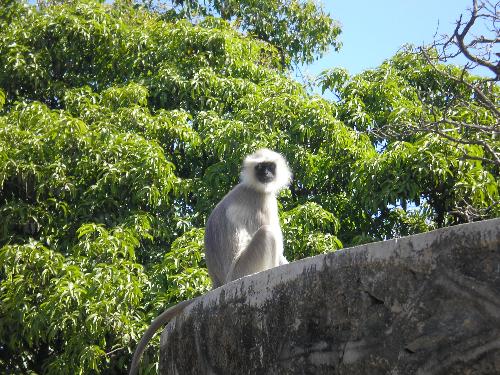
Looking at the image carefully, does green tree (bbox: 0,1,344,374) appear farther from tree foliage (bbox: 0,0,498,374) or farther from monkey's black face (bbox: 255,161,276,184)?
monkey's black face (bbox: 255,161,276,184)

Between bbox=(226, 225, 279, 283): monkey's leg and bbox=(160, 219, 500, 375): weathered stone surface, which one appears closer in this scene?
bbox=(160, 219, 500, 375): weathered stone surface

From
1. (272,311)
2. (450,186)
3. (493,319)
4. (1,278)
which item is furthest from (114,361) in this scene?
(493,319)

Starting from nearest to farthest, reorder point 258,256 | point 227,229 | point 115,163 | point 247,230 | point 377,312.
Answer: point 377,312, point 258,256, point 227,229, point 247,230, point 115,163

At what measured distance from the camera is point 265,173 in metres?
5.87

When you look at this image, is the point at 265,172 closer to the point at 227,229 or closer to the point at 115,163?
the point at 227,229

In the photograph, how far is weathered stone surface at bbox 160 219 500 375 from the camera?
7.54 ft

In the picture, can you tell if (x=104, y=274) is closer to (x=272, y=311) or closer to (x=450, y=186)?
(x=450, y=186)

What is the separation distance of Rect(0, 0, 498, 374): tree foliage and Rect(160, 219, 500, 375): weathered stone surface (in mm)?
3883

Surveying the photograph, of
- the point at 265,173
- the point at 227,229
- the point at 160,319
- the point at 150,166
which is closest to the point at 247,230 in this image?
the point at 227,229

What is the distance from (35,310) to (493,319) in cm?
551

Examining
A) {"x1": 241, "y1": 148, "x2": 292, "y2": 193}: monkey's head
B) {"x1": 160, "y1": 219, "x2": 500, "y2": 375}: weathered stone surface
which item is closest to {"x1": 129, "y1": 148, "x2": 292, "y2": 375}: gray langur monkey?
{"x1": 241, "y1": 148, "x2": 292, "y2": 193}: monkey's head

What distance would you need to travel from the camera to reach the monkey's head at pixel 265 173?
230 inches

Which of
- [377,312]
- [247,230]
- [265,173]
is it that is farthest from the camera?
[265,173]

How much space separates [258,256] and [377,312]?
2.60 metres
